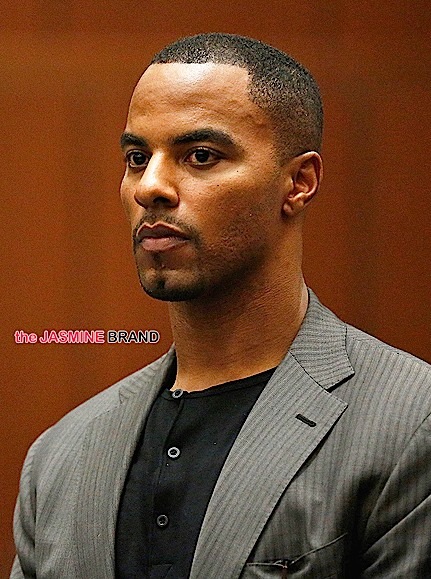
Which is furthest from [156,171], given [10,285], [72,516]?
[10,285]

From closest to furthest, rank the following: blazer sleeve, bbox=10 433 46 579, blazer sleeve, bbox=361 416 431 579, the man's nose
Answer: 1. blazer sleeve, bbox=361 416 431 579
2. the man's nose
3. blazer sleeve, bbox=10 433 46 579

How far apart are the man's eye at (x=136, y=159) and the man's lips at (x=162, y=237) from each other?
0.11 meters

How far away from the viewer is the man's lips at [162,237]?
1389 mm

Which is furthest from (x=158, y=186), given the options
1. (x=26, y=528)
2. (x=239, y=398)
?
(x=26, y=528)

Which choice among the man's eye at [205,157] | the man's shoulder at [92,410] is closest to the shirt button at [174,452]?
the man's shoulder at [92,410]

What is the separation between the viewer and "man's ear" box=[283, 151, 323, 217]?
1.47 m

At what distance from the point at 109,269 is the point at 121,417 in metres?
0.43

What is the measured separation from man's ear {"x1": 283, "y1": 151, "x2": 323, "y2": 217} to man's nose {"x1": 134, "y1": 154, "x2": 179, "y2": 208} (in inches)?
6.6

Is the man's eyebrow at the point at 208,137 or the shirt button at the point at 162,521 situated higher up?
the man's eyebrow at the point at 208,137

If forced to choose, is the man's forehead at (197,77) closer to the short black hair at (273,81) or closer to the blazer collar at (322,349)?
the short black hair at (273,81)

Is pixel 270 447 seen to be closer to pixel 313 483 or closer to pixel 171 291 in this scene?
pixel 313 483

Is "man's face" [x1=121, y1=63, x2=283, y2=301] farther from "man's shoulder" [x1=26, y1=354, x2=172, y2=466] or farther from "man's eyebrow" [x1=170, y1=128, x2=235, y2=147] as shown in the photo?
"man's shoulder" [x1=26, y1=354, x2=172, y2=466]

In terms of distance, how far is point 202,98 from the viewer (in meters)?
1.41

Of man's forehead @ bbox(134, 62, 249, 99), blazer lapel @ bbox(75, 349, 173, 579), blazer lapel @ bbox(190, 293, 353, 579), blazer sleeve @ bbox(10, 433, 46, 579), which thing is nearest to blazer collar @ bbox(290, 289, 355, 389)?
blazer lapel @ bbox(190, 293, 353, 579)
